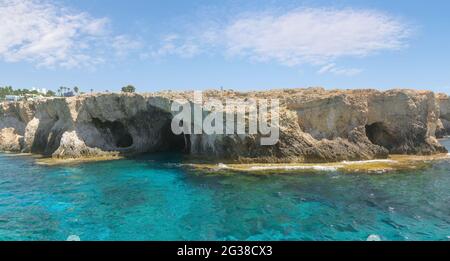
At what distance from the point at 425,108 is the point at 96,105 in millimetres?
32734

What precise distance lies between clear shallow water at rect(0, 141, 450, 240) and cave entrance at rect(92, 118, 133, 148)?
1213cm

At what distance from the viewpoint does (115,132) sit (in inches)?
1607

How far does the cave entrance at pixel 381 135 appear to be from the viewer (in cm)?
3384

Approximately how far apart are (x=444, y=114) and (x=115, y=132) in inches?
2292

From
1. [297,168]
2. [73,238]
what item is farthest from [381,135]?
[73,238]

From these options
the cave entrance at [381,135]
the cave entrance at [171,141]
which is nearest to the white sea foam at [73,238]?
the cave entrance at [171,141]

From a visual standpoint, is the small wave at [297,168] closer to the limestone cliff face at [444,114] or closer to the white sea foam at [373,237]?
the white sea foam at [373,237]

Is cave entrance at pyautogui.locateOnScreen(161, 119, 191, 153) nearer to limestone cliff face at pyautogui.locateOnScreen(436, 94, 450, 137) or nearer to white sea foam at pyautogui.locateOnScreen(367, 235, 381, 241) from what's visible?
white sea foam at pyautogui.locateOnScreen(367, 235, 381, 241)

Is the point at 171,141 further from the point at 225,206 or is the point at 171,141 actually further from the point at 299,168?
the point at 225,206

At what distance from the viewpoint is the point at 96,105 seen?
37.6 meters

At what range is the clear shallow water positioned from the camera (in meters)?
14.2

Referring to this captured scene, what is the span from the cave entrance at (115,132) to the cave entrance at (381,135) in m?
26.1

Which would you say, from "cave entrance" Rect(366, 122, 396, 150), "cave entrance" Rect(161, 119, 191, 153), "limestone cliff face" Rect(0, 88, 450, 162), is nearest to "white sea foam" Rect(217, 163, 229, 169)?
"limestone cliff face" Rect(0, 88, 450, 162)
